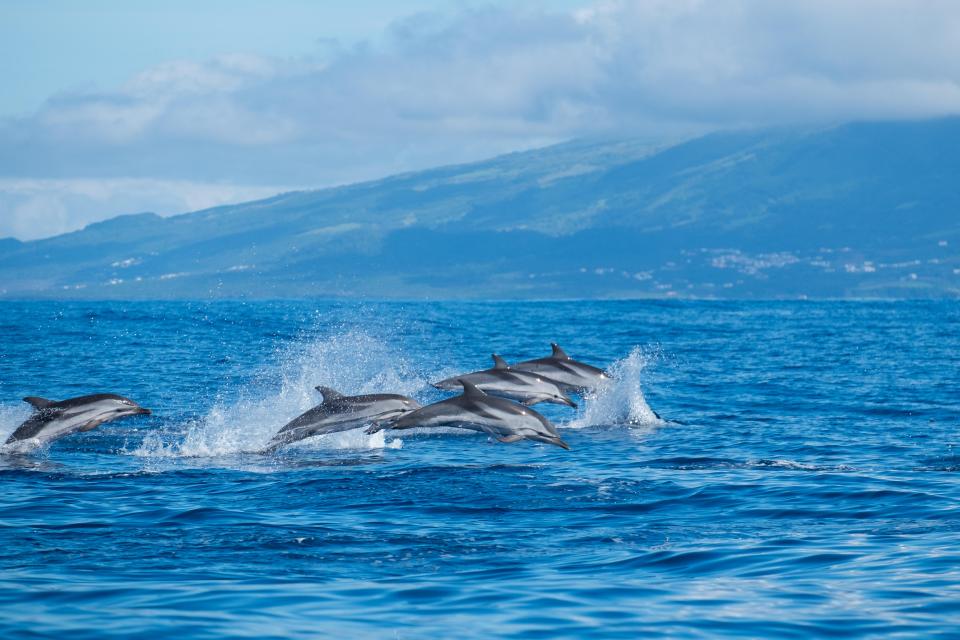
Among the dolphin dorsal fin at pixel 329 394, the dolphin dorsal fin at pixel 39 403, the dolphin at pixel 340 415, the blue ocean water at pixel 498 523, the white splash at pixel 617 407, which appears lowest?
the blue ocean water at pixel 498 523

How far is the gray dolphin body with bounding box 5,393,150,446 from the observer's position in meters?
22.1

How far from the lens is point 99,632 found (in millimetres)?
11242

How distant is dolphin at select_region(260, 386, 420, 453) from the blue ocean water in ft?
1.66

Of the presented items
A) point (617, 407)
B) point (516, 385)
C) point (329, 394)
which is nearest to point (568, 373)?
point (617, 407)

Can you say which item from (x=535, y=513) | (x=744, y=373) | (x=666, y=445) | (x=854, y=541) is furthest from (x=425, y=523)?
(x=744, y=373)

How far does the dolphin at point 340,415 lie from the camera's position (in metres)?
22.9

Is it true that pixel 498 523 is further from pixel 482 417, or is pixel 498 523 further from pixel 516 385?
pixel 516 385

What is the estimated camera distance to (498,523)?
54.0 feet

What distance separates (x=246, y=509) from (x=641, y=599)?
A: 6328 mm

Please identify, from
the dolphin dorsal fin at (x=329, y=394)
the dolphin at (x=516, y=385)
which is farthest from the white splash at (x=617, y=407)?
the dolphin dorsal fin at (x=329, y=394)

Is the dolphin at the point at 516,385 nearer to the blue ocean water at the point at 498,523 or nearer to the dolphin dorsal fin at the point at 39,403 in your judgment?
the blue ocean water at the point at 498,523

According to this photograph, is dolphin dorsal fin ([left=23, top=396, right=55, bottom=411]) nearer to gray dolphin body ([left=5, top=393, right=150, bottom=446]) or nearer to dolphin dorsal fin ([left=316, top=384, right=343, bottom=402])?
gray dolphin body ([left=5, top=393, right=150, bottom=446])

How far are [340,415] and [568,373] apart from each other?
25.2 feet

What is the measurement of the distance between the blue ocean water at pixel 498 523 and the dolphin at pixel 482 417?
56 cm
